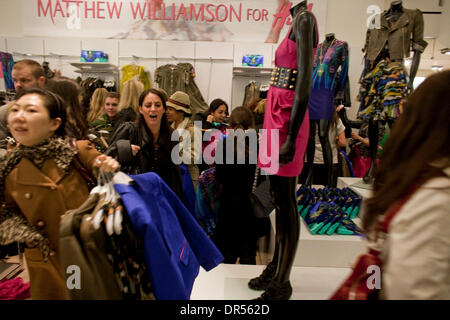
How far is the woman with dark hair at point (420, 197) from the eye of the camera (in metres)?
0.72

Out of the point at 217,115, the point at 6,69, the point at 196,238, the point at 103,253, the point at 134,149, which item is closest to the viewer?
the point at 103,253

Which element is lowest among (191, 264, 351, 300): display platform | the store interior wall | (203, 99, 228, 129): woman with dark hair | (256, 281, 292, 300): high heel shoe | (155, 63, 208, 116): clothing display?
(191, 264, 351, 300): display platform

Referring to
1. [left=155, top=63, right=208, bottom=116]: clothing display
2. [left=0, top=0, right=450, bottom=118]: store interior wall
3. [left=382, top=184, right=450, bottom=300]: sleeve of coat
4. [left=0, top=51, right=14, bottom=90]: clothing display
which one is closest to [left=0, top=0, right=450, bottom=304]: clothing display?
[left=382, top=184, right=450, bottom=300]: sleeve of coat

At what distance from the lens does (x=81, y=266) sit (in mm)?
896

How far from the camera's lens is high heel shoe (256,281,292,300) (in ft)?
5.64

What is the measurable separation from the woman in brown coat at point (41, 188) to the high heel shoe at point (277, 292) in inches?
40.6

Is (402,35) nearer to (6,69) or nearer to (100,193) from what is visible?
(100,193)

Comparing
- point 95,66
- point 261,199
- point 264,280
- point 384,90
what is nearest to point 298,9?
point 261,199

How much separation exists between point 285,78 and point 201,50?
4.54 metres

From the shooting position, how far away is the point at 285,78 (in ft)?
5.48

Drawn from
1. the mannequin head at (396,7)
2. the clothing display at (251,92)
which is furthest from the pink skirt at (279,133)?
the clothing display at (251,92)

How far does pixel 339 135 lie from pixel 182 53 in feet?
11.3

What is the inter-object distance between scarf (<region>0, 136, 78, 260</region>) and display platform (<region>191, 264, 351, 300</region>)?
1047mm

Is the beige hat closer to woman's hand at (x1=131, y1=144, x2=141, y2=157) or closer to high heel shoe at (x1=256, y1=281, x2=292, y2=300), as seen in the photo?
woman's hand at (x1=131, y1=144, x2=141, y2=157)
